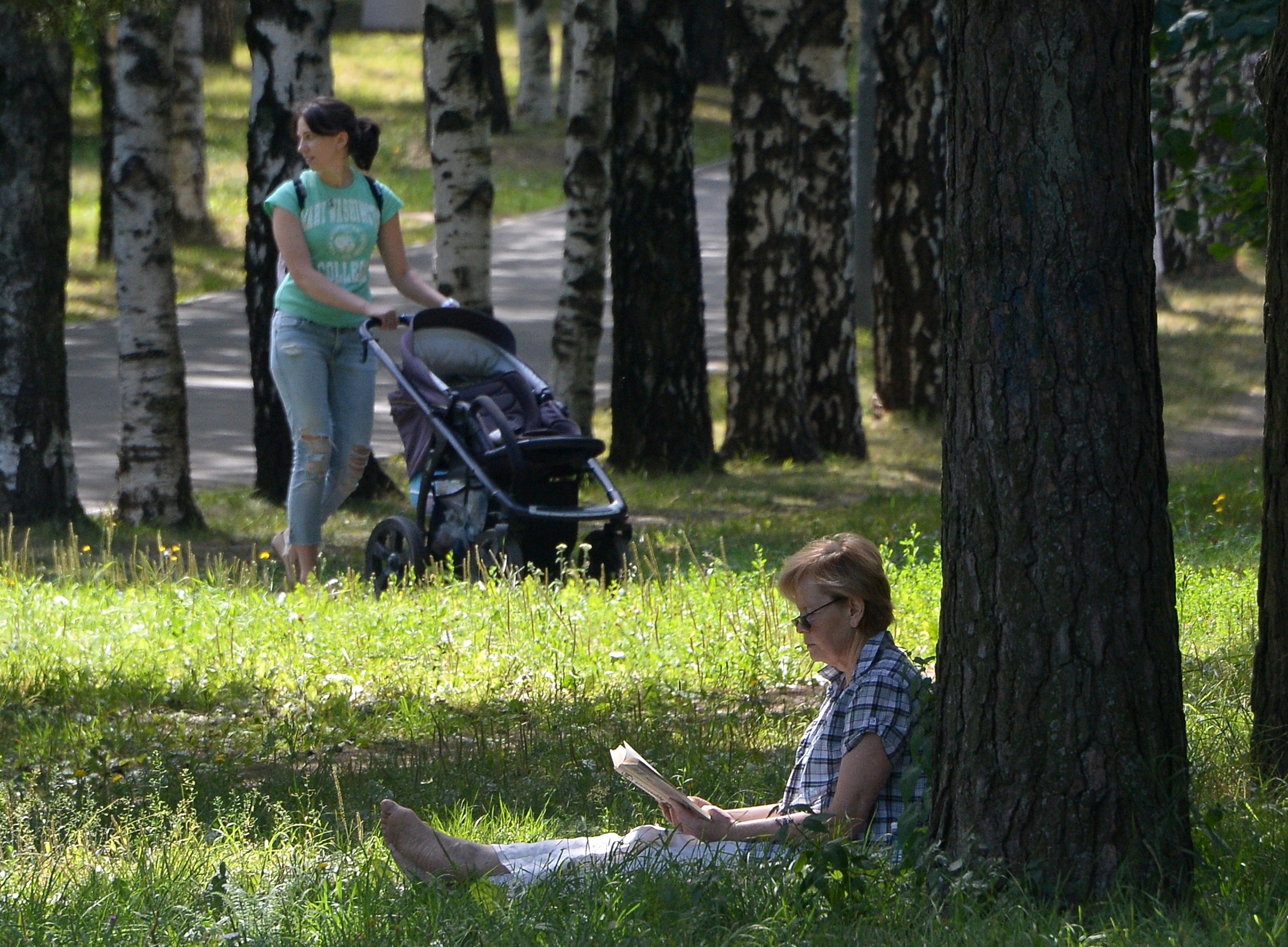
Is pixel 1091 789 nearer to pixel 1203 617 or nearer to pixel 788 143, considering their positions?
pixel 1203 617

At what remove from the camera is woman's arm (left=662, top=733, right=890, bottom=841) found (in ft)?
13.6

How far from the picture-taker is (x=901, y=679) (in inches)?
167

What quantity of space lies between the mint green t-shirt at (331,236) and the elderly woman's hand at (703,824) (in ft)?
14.9

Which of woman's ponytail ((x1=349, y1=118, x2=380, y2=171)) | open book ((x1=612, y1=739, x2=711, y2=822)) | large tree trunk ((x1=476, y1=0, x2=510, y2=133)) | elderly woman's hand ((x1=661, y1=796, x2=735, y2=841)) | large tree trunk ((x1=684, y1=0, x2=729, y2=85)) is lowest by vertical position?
elderly woman's hand ((x1=661, y1=796, x2=735, y2=841))

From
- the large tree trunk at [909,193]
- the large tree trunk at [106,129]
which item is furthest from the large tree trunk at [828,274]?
the large tree trunk at [106,129]

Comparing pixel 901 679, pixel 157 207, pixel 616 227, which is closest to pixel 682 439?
pixel 616 227

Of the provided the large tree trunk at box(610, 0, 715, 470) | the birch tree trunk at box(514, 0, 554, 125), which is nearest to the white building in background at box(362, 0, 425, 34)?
the birch tree trunk at box(514, 0, 554, 125)

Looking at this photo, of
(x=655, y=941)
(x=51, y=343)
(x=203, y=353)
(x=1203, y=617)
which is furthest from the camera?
(x=203, y=353)

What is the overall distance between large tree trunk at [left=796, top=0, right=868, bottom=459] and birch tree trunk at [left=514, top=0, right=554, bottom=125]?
23.6 meters

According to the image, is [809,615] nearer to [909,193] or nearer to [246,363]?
[909,193]

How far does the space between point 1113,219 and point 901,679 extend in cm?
122

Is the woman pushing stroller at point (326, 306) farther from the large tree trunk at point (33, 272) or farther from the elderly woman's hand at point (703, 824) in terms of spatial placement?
the elderly woman's hand at point (703, 824)

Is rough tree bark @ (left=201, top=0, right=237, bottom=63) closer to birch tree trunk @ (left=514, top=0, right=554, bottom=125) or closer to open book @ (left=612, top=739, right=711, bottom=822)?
birch tree trunk @ (left=514, top=0, right=554, bottom=125)

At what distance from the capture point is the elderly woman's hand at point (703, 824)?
4.25 metres
